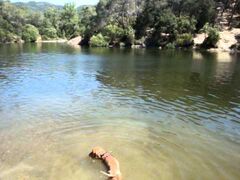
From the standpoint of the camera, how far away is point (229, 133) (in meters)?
20.7

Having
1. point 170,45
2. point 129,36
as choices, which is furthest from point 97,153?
point 129,36

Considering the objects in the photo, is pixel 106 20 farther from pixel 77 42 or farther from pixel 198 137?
pixel 198 137

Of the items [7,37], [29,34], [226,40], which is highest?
[226,40]

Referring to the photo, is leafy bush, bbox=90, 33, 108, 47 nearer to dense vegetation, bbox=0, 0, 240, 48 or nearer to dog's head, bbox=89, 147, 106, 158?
dense vegetation, bbox=0, 0, 240, 48

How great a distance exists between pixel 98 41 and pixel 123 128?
104148 mm

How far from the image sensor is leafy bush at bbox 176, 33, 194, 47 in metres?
105

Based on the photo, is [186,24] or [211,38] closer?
[211,38]

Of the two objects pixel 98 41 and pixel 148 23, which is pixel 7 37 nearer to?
pixel 98 41

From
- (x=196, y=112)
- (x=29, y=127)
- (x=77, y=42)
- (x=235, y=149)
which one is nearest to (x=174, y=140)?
(x=235, y=149)

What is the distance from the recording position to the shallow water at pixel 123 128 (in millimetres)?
15594

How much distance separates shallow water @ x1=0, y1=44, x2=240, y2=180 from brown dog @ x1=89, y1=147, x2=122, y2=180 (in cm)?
42

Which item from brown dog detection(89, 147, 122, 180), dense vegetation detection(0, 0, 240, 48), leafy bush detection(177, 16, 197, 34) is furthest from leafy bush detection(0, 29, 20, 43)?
brown dog detection(89, 147, 122, 180)

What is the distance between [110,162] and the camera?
15.2 metres

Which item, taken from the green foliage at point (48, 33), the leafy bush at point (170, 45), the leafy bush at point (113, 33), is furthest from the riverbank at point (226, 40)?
the green foliage at point (48, 33)
